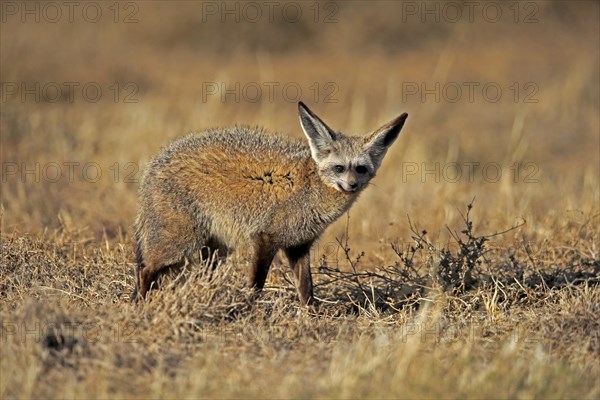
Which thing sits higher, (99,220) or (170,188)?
(170,188)

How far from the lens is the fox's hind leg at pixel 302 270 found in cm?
728

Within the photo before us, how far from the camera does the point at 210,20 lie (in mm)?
20500

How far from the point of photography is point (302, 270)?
24.0 ft

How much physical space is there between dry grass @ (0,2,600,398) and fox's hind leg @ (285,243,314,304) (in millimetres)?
198

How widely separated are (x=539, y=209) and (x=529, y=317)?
382cm

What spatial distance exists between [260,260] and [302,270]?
0.41 m

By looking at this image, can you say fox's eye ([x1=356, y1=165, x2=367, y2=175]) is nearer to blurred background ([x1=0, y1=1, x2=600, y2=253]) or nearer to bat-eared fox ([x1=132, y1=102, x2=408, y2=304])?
bat-eared fox ([x1=132, y1=102, x2=408, y2=304])

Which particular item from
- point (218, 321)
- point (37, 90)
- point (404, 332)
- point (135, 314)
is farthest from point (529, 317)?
point (37, 90)

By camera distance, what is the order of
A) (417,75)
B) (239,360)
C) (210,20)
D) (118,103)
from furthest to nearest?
1. (210,20)
2. (417,75)
3. (118,103)
4. (239,360)

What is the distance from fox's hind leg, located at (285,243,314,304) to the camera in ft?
23.9

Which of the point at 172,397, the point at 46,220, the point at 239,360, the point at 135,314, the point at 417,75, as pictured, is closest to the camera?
the point at 172,397

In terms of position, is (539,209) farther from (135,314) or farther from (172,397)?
(172,397)

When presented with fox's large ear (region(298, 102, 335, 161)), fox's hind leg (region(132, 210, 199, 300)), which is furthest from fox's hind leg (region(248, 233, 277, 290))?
fox's large ear (region(298, 102, 335, 161))

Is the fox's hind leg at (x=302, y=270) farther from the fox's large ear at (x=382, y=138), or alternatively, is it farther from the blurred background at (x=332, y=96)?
the blurred background at (x=332, y=96)
